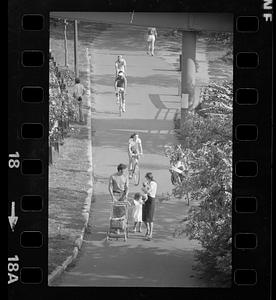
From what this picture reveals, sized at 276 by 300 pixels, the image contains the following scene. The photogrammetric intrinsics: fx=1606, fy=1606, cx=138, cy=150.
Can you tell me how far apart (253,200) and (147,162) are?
2.71ft

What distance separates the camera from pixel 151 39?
1199 cm

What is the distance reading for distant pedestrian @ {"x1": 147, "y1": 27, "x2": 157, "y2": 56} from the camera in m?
11.8

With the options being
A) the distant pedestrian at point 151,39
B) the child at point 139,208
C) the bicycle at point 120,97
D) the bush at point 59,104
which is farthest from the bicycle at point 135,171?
the distant pedestrian at point 151,39

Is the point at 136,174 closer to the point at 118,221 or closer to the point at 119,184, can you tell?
the point at 119,184

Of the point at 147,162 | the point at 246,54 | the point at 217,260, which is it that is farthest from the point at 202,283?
the point at 246,54

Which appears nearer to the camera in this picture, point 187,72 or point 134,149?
point 134,149

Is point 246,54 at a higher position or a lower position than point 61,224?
higher

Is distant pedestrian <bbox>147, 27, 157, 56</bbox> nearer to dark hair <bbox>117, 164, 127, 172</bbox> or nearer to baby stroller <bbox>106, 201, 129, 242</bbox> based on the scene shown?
dark hair <bbox>117, 164, 127, 172</bbox>

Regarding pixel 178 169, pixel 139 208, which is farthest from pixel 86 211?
pixel 178 169

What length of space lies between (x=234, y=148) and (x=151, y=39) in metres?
1.05

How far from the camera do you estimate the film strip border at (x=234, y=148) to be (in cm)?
1170

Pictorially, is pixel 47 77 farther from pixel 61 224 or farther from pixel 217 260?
pixel 217 260

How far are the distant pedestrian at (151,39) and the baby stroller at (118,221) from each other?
117 centimetres

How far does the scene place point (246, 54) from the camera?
1171 cm
